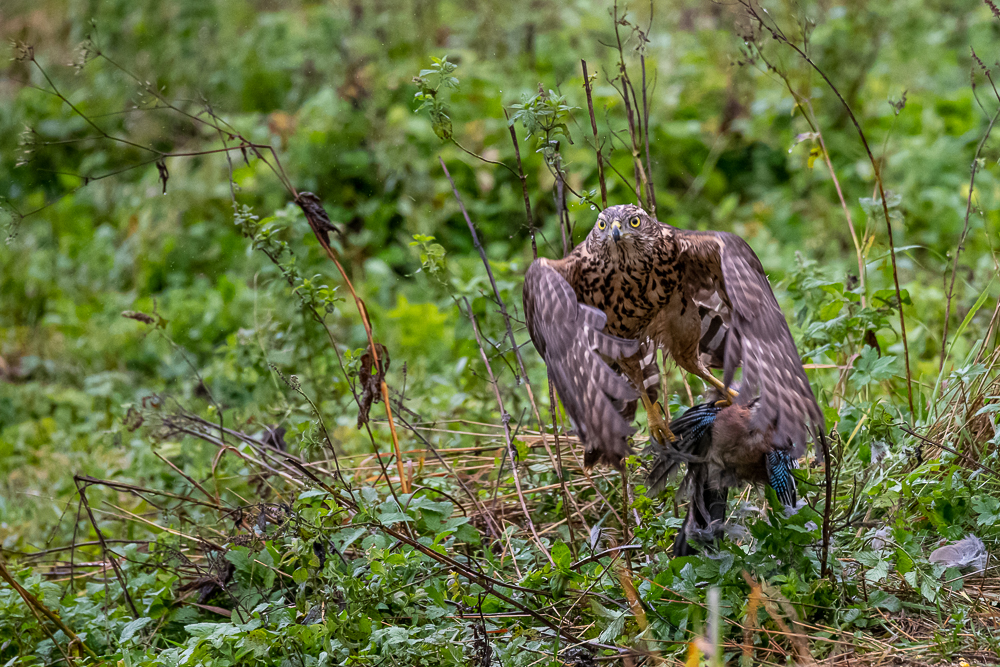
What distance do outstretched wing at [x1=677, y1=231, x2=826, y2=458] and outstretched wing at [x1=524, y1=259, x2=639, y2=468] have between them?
0.30m

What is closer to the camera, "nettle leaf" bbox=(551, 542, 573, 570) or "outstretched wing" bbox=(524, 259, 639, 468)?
"outstretched wing" bbox=(524, 259, 639, 468)

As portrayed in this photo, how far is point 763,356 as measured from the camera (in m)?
2.31

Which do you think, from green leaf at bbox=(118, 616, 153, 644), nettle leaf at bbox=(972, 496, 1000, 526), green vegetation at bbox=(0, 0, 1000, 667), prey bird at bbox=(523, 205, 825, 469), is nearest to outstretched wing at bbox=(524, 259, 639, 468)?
prey bird at bbox=(523, 205, 825, 469)

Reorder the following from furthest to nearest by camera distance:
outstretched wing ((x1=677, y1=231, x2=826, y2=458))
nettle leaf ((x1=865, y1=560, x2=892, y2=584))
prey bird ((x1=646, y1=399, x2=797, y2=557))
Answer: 1. prey bird ((x1=646, y1=399, x2=797, y2=557))
2. nettle leaf ((x1=865, y1=560, x2=892, y2=584))
3. outstretched wing ((x1=677, y1=231, x2=826, y2=458))

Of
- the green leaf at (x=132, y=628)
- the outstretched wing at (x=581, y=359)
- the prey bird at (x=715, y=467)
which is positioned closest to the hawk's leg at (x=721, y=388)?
the prey bird at (x=715, y=467)

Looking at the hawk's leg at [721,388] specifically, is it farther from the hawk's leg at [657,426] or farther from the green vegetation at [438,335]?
the green vegetation at [438,335]

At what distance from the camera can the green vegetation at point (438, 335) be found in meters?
2.60

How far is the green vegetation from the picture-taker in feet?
8.53

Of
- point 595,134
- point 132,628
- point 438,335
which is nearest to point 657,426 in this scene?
point 595,134

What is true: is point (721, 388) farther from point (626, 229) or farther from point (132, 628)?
point (132, 628)

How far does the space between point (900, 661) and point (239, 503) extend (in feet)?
7.86

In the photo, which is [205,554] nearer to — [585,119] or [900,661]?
[900,661]

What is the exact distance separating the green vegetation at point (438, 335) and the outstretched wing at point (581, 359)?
0.40 meters

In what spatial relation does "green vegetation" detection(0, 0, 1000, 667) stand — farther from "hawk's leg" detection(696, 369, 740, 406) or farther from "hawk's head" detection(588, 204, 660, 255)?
"hawk's leg" detection(696, 369, 740, 406)
